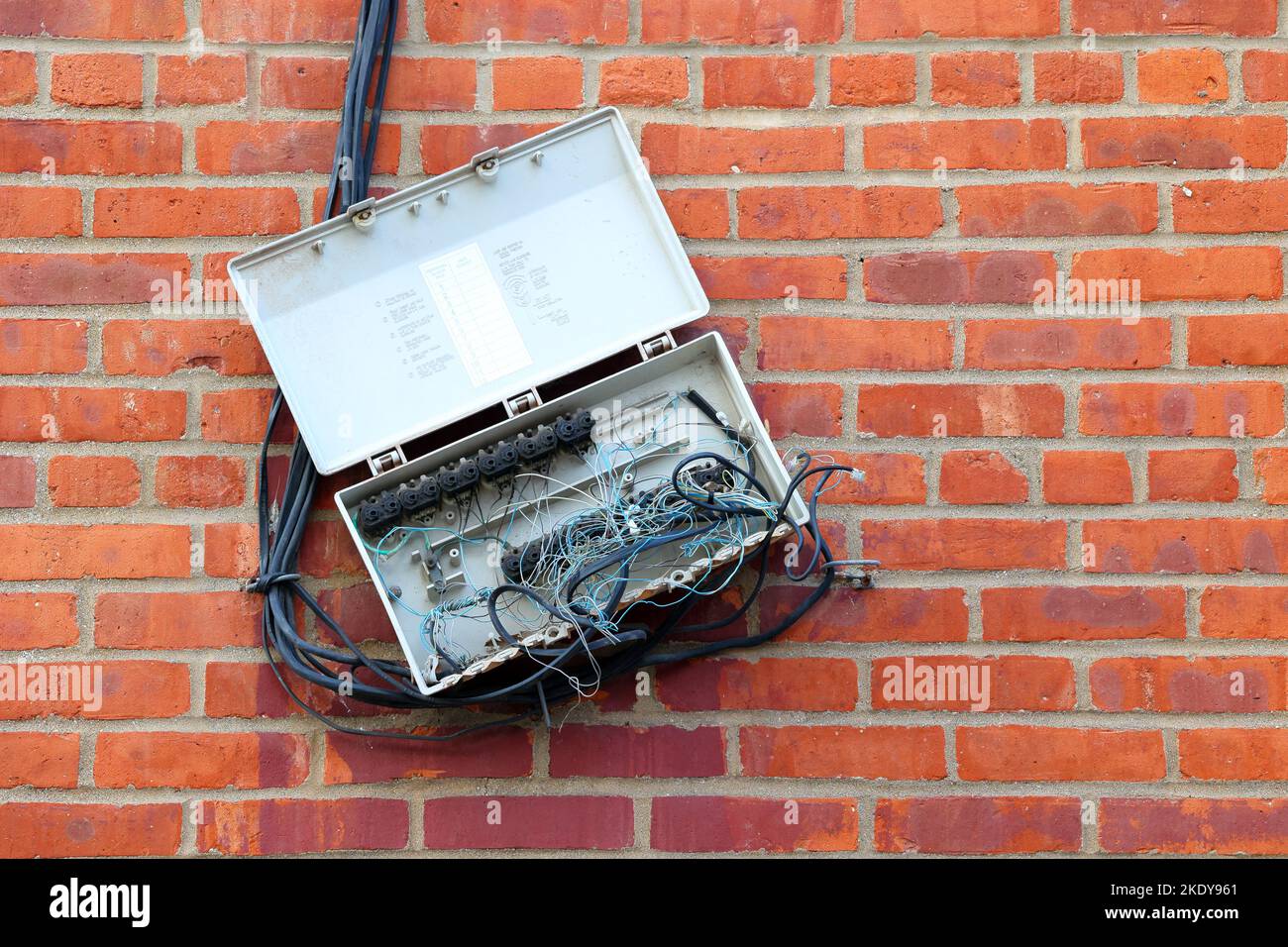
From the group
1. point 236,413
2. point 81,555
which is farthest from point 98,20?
point 81,555

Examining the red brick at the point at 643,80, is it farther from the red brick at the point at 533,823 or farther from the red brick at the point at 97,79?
the red brick at the point at 533,823

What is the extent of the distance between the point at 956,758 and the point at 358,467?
3.00ft

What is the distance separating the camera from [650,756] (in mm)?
1505

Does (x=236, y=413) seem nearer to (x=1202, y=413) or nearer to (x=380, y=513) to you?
(x=380, y=513)

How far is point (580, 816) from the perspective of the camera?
4.90 ft

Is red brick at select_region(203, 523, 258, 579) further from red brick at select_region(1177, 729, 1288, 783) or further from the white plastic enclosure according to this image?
red brick at select_region(1177, 729, 1288, 783)

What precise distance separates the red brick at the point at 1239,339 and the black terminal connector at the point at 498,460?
3.13 ft

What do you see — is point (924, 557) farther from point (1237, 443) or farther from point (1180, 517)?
point (1237, 443)

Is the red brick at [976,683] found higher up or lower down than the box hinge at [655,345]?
lower down

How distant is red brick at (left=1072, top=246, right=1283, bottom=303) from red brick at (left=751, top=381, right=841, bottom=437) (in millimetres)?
392

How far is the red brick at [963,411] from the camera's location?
1.53 m

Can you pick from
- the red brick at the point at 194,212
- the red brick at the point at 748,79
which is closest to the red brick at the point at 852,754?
the red brick at the point at 748,79

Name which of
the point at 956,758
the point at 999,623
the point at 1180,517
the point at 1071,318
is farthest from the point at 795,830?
the point at 1071,318

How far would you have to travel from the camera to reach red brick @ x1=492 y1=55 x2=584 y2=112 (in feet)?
5.09
